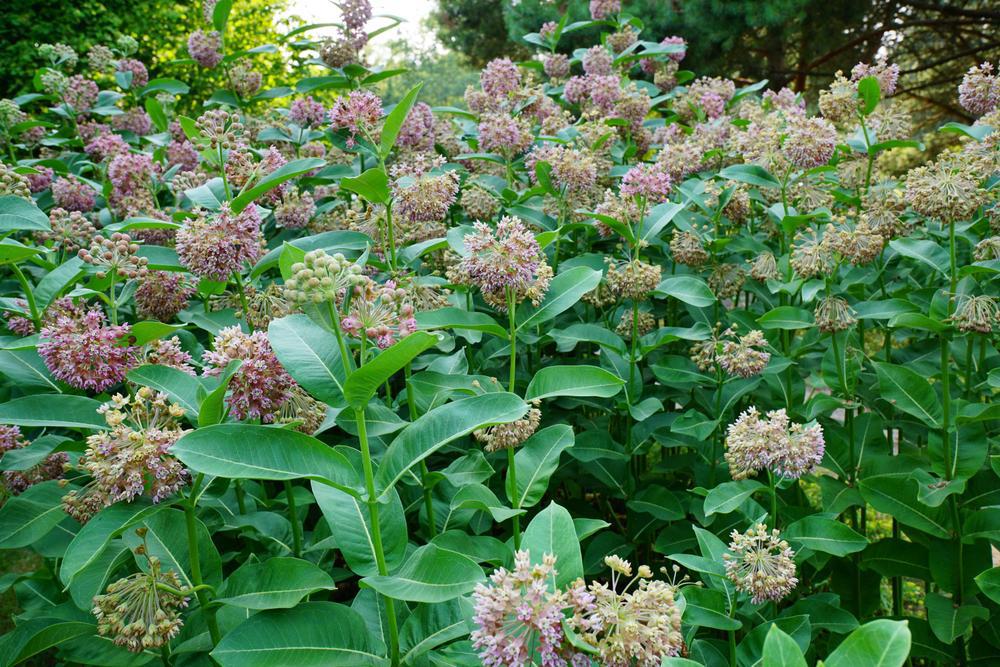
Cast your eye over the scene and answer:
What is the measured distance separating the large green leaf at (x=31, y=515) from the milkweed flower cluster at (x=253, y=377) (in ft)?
2.35

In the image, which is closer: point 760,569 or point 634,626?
point 634,626

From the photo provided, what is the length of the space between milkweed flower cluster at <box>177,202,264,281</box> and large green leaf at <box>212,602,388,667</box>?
3.74 ft

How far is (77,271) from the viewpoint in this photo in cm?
253

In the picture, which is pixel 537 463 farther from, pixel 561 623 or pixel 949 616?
pixel 949 616

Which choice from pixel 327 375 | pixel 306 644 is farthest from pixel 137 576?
pixel 327 375

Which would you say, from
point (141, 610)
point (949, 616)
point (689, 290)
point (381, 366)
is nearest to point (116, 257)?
point (141, 610)

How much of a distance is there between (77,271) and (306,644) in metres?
1.60

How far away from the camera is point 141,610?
1.71 metres

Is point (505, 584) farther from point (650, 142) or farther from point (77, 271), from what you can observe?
point (650, 142)

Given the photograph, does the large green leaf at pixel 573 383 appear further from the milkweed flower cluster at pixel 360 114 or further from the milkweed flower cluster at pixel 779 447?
the milkweed flower cluster at pixel 360 114

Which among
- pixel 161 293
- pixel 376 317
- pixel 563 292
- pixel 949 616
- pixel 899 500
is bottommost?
pixel 949 616

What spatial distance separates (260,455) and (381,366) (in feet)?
1.03

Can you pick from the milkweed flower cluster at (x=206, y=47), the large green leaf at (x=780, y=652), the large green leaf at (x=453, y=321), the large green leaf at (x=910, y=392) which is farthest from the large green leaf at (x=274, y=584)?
the milkweed flower cluster at (x=206, y=47)

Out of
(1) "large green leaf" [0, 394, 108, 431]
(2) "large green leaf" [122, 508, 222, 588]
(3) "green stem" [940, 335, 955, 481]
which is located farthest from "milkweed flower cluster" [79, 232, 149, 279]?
(3) "green stem" [940, 335, 955, 481]
